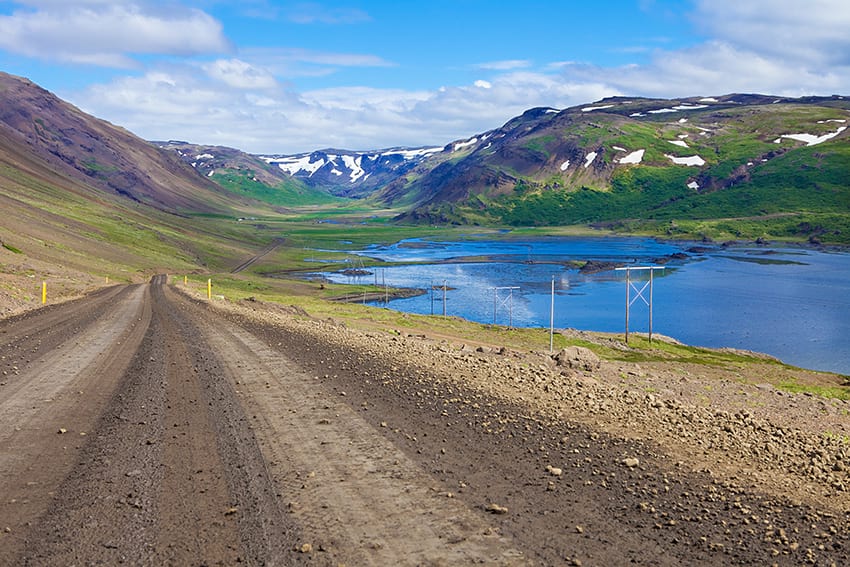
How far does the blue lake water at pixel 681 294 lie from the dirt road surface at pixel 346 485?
5618cm

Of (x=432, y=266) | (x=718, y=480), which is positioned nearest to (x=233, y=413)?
(x=718, y=480)

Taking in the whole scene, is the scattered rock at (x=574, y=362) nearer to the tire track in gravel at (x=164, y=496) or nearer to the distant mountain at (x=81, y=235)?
the tire track in gravel at (x=164, y=496)

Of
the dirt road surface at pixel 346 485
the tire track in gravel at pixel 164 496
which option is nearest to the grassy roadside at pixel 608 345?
the dirt road surface at pixel 346 485

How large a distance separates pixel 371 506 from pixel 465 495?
155 centimetres

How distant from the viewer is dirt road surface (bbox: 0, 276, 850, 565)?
949 cm

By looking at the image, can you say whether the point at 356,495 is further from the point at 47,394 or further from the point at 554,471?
the point at 47,394

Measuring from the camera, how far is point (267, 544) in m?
9.44

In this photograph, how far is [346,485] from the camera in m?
11.6

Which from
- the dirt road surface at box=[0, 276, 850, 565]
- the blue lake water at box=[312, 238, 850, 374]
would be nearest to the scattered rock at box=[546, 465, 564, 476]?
the dirt road surface at box=[0, 276, 850, 565]

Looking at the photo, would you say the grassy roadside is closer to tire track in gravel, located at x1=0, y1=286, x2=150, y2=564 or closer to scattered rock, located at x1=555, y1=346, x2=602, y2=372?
scattered rock, located at x1=555, y1=346, x2=602, y2=372

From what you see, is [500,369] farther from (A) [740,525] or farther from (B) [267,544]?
(B) [267,544]

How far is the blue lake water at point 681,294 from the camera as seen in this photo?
7575 centimetres

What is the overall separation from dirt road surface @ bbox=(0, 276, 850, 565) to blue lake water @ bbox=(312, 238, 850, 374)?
5618 centimetres

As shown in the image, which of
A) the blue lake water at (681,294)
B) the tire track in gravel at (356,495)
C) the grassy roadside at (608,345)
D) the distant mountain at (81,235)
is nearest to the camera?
the tire track in gravel at (356,495)
